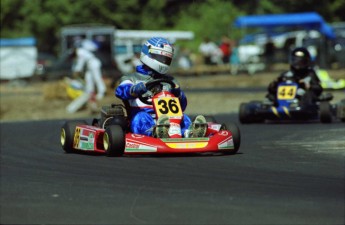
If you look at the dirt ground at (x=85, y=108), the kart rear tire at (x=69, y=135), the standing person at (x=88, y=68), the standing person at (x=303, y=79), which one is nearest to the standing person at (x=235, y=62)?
the dirt ground at (x=85, y=108)

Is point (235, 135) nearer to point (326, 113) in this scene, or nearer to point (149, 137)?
point (149, 137)

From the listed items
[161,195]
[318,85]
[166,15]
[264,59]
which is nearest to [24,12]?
[166,15]

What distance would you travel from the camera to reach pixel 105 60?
36594 millimetres

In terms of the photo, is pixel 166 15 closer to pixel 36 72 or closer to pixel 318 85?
pixel 36 72

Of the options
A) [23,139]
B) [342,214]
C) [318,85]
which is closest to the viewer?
[342,214]

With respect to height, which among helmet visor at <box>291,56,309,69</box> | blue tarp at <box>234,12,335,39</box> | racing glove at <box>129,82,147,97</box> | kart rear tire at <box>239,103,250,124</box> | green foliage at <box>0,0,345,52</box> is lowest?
kart rear tire at <box>239,103,250,124</box>

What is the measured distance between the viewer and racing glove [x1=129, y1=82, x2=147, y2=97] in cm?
1024

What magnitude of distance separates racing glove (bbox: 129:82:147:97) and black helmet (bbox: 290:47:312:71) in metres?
5.59

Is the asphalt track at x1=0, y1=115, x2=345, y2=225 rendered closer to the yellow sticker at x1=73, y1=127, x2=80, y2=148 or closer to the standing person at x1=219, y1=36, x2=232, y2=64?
the yellow sticker at x1=73, y1=127, x2=80, y2=148

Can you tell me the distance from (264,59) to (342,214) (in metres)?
30.8

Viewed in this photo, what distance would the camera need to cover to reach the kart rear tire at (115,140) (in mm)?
9805

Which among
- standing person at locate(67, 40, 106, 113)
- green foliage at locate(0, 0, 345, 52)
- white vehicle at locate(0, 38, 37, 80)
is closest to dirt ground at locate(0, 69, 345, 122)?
standing person at locate(67, 40, 106, 113)

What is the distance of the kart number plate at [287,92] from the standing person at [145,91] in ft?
16.1

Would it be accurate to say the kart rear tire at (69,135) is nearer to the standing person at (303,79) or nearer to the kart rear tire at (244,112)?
the kart rear tire at (244,112)
